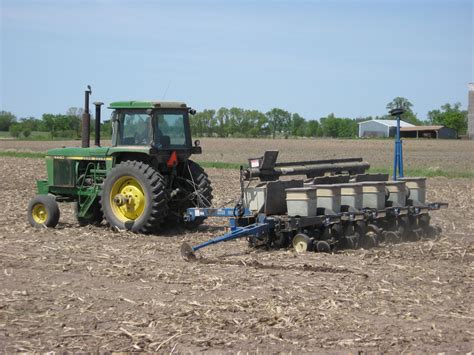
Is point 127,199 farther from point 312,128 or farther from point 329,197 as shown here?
point 312,128

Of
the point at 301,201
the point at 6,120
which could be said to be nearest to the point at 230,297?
the point at 301,201

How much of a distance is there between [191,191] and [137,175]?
3.84ft

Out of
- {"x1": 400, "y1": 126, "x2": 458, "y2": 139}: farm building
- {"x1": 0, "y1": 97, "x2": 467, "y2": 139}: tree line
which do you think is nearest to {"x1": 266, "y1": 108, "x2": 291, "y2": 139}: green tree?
{"x1": 0, "y1": 97, "x2": 467, "y2": 139}: tree line

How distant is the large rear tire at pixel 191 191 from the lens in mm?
12539

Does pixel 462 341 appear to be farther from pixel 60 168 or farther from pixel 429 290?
pixel 60 168

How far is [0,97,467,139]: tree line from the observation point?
7956 centimetres

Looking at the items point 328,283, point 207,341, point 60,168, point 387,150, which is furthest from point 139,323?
point 387,150

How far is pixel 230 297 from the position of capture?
750 centimetres

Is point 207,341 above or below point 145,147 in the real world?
below

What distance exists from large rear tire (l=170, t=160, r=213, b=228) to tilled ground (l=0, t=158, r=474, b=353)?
105cm

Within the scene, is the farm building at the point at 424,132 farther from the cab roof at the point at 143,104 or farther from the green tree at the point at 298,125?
the cab roof at the point at 143,104

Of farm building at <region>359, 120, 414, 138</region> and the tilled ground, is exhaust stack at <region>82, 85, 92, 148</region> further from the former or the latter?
farm building at <region>359, 120, 414, 138</region>

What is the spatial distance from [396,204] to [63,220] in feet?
20.7

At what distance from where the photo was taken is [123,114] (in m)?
12.6
